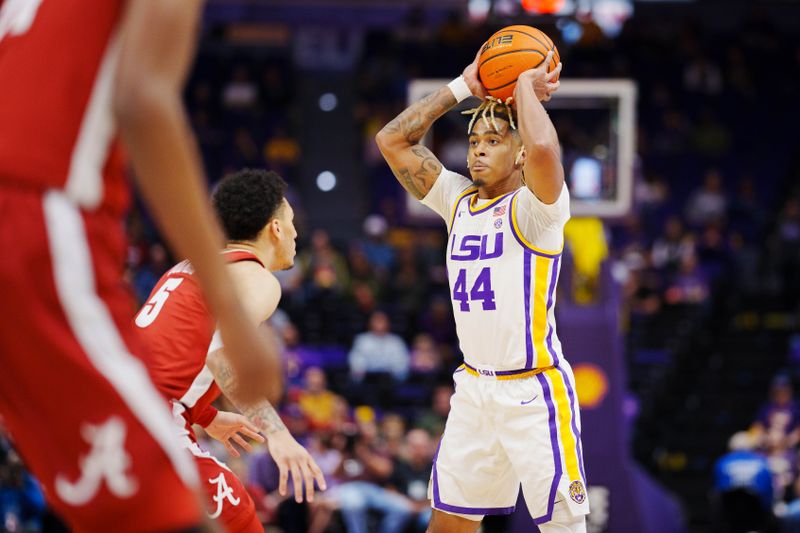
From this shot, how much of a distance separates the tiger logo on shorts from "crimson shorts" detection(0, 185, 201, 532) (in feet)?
8.83

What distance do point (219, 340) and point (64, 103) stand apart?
188cm

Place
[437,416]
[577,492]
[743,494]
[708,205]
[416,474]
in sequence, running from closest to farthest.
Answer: [577,492] → [743,494] → [416,474] → [437,416] → [708,205]

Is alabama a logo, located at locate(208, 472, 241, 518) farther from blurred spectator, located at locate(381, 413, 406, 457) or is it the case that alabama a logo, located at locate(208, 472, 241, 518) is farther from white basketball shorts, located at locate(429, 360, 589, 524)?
blurred spectator, located at locate(381, 413, 406, 457)

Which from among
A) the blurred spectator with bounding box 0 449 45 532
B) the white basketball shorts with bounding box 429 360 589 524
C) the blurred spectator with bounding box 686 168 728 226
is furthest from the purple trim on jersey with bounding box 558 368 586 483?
the blurred spectator with bounding box 686 168 728 226

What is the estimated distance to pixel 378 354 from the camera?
13.5 m

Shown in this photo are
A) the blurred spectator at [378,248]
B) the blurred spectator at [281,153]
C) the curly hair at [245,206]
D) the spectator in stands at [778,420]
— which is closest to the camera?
the curly hair at [245,206]

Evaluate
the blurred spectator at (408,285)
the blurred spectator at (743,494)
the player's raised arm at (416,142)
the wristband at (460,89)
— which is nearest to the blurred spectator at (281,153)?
the blurred spectator at (408,285)

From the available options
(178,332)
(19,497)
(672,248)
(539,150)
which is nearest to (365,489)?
(19,497)

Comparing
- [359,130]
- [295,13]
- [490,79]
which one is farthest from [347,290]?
[490,79]

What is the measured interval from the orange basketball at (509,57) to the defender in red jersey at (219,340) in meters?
1.12

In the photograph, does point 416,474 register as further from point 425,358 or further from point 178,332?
point 178,332

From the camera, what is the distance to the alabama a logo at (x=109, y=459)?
7.00 ft

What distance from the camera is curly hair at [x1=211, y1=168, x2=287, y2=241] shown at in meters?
4.29

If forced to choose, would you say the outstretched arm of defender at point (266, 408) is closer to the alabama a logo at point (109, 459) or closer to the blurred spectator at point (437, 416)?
the alabama a logo at point (109, 459)
